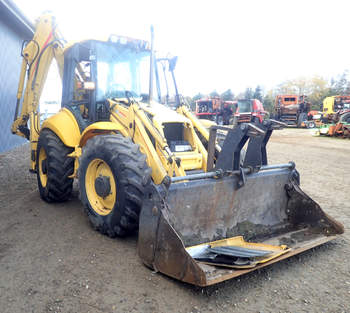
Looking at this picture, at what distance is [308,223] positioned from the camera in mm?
3916

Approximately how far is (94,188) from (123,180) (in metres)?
0.88

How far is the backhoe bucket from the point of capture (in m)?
2.87

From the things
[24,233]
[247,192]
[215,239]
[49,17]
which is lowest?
[24,233]

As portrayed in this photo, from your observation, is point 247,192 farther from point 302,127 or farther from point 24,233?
point 302,127

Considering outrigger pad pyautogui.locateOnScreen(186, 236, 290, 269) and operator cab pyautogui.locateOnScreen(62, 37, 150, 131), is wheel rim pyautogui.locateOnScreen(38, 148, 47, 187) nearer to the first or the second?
operator cab pyautogui.locateOnScreen(62, 37, 150, 131)

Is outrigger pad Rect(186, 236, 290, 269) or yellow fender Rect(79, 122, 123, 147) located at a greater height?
yellow fender Rect(79, 122, 123, 147)

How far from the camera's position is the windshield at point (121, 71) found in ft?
15.6

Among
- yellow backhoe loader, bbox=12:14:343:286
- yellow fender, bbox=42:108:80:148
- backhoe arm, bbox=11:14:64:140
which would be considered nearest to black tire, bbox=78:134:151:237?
yellow backhoe loader, bbox=12:14:343:286

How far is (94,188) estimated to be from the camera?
4.21 metres

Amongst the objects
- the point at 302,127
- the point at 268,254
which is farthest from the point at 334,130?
the point at 268,254

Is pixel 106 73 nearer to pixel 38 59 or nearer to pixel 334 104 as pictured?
pixel 38 59

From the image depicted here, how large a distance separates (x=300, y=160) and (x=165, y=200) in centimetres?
859

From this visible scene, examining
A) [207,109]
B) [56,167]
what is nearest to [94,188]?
[56,167]

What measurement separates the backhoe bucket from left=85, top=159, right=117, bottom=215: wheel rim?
93 centimetres
